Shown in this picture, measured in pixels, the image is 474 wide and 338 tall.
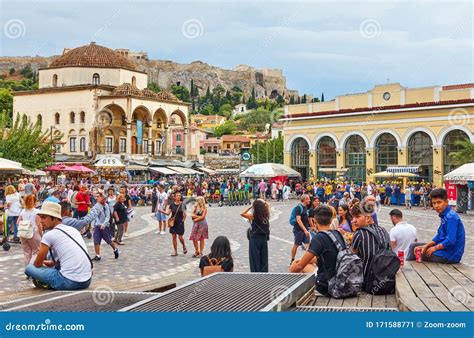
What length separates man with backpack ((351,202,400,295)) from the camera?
6.66m

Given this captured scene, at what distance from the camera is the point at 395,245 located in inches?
359

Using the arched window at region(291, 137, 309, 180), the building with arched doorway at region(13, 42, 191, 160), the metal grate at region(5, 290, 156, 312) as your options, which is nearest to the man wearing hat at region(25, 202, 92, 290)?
the metal grate at region(5, 290, 156, 312)

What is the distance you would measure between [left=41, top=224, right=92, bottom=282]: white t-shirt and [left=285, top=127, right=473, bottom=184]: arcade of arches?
3841cm

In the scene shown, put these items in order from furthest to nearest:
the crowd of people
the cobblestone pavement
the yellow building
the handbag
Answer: the yellow building → the cobblestone pavement → the handbag → the crowd of people

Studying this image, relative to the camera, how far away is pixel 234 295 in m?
5.75

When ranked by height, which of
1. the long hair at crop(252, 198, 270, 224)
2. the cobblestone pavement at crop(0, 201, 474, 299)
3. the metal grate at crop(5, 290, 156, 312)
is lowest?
the cobblestone pavement at crop(0, 201, 474, 299)

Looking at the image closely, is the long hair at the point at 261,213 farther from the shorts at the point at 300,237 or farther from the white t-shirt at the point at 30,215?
the white t-shirt at the point at 30,215

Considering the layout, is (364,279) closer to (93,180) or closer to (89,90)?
(93,180)

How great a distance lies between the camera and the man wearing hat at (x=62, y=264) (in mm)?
6977

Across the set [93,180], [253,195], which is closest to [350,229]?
[253,195]

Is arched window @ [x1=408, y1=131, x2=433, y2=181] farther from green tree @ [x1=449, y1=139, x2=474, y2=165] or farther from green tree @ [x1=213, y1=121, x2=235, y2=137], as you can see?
green tree @ [x1=213, y1=121, x2=235, y2=137]

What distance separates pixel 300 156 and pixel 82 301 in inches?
1839

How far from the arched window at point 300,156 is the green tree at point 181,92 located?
135998 mm

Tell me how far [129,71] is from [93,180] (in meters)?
23.2
